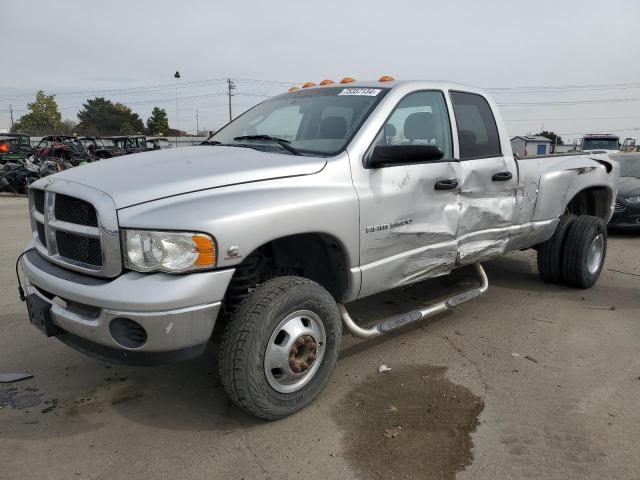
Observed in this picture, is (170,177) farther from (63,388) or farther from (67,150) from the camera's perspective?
(67,150)

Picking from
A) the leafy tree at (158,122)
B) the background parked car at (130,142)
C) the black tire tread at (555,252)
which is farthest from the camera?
the leafy tree at (158,122)

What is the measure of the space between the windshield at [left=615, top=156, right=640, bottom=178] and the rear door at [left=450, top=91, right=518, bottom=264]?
6810 mm

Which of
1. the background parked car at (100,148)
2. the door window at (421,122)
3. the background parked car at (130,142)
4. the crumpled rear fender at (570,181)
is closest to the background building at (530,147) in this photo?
the crumpled rear fender at (570,181)

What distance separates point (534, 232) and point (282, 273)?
280 centimetres

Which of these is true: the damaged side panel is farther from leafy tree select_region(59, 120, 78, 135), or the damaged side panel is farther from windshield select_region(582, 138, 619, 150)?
leafy tree select_region(59, 120, 78, 135)

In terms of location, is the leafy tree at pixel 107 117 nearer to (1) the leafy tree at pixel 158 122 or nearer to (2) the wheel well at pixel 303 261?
(1) the leafy tree at pixel 158 122

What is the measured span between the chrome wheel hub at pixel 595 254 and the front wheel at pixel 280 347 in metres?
3.60

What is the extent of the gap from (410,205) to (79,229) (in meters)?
1.98

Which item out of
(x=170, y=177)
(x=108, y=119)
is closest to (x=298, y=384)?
(x=170, y=177)

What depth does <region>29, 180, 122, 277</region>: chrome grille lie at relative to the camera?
2400mm

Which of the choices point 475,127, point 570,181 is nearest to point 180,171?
point 475,127

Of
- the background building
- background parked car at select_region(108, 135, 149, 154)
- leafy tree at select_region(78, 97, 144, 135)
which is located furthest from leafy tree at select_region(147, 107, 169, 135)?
the background building

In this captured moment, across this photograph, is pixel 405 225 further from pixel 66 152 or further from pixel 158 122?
pixel 158 122

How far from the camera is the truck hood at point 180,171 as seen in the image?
2.51 m
